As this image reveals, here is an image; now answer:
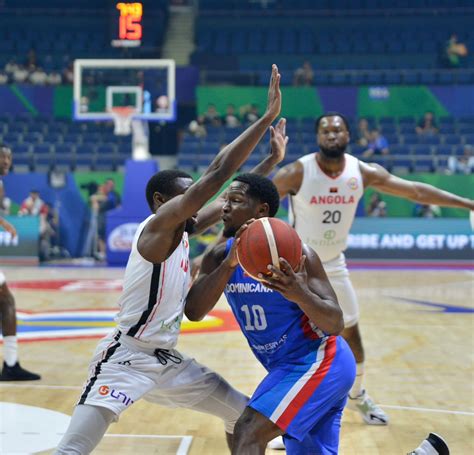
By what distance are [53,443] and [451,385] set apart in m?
3.33

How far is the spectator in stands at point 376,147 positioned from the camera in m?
19.5

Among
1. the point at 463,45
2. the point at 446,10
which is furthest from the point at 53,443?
the point at 446,10

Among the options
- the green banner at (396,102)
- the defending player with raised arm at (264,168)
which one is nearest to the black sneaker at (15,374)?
the defending player with raised arm at (264,168)

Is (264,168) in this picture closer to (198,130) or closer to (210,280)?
(210,280)

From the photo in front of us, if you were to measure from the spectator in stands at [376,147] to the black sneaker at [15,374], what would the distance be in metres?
13.6

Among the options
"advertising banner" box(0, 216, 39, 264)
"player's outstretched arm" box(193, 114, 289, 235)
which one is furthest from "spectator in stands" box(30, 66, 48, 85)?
"player's outstretched arm" box(193, 114, 289, 235)

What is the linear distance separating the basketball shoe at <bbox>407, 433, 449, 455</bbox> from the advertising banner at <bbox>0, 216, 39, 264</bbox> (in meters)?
14.1

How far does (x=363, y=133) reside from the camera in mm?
20469

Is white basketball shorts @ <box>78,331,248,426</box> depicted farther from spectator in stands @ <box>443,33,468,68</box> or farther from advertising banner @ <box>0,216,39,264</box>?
spectator in stands @ <box>443,33,468,68</box>

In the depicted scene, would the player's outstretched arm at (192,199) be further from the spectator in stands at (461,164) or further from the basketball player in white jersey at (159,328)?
the spectator in stands at (461,164)

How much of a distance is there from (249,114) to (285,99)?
1660mm

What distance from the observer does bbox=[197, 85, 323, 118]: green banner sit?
73.7ft

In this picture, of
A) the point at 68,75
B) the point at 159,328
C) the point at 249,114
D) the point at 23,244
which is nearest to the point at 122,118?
the point at 23,244

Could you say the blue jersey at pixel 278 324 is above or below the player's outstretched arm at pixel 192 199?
below
